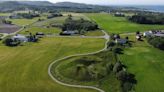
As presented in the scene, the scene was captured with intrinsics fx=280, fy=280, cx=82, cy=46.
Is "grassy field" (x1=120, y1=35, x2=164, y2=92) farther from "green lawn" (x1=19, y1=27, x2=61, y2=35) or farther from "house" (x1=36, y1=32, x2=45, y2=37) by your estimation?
"green lawn" (x1=19, y1=27, x2=61, y2=35)

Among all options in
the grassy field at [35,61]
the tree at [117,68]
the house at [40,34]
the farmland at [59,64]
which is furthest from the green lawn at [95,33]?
the tree at [117,68]

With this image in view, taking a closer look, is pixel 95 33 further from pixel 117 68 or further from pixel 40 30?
pixel 117 68

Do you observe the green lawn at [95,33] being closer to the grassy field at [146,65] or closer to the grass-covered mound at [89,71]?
the grassy field at [146,65]

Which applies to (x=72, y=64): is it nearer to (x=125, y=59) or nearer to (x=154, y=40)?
(x=125, y=59)

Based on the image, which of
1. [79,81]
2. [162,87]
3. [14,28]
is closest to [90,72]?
[79,81]

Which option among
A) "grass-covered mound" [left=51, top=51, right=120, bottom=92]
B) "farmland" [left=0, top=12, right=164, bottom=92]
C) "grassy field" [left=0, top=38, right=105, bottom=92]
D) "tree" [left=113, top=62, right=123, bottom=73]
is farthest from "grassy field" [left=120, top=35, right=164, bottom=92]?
"grassy field" [left=0, top=38, right=105, bottom=92]

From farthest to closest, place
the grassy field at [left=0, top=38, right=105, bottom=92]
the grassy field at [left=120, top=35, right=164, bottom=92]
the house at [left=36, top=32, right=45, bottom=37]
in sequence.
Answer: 1. the house at [left=36, top=32, right=45, bottom=37]
2. the grassy field at [left=120, top=35, right=164, bottom=92]
3. the grassy field at [left=0, top=38, right=105, bottom=92]
